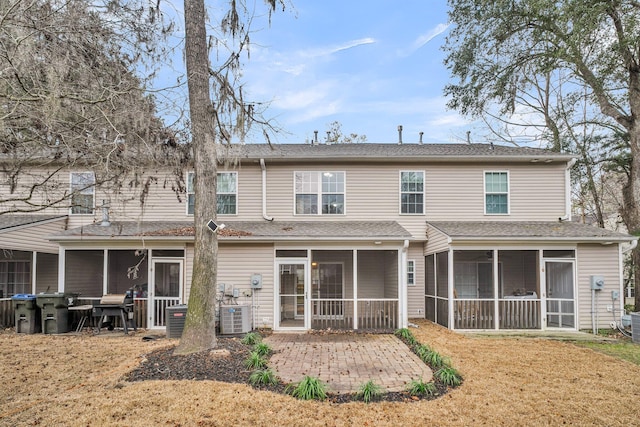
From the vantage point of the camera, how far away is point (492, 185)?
46.1ft

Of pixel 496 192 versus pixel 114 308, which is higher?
pixel 496 192

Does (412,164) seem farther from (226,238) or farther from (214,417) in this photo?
(214,417)

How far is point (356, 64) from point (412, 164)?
6164mm

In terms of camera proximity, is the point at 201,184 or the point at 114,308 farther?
the point at 114,308

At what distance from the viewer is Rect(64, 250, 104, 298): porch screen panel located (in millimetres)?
13609

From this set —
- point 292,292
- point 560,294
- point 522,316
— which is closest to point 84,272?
point 292,292

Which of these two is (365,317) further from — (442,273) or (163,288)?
(163,288)

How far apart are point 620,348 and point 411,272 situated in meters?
6.02

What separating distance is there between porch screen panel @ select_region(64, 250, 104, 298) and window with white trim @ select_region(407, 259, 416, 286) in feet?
33.9

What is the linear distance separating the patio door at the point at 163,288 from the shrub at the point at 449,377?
7923 millimetres

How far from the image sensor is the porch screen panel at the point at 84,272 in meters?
13.6

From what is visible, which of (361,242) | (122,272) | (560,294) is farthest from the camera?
(122,272)

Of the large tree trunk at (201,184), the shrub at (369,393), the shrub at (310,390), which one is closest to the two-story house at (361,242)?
the large tree trunk at (201,184)

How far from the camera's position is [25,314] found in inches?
444
